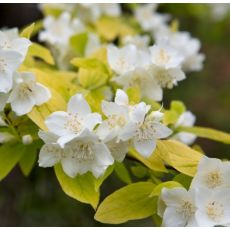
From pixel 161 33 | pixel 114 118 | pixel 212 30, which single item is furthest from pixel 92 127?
pixel 212 30

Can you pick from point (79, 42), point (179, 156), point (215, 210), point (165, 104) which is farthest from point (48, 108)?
point (165, 104)

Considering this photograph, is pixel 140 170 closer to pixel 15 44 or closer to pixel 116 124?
pixel 116 124

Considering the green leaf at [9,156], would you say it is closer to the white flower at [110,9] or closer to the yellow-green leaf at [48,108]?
the yellow-green leaf at [48,108]

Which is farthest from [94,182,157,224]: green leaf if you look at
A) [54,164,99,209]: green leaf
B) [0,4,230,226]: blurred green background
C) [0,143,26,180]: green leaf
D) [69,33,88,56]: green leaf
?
[0,4,230,226]: blurred green background

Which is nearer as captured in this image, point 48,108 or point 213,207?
point 213,207

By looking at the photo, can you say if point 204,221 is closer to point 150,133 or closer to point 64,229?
point 150,133

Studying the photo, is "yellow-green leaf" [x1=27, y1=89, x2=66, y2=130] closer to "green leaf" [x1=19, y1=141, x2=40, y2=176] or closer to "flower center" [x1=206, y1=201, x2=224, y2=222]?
"green leaf" [x1=19, y1=141, x2=40, y2=176]

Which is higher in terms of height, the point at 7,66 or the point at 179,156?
the point at 7,66
